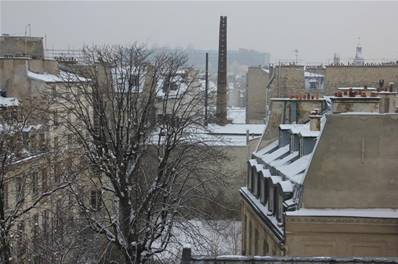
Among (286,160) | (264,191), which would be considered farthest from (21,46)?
(286,160)

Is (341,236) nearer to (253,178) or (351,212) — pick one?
(351,212)

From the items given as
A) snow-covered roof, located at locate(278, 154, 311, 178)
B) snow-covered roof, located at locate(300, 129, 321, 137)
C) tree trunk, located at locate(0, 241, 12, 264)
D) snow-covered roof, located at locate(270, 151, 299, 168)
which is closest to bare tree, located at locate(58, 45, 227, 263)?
tree trunk, located at locate(0, 241, 12, 264)

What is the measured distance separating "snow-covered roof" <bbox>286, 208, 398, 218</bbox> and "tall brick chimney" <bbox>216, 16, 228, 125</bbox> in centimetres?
3321

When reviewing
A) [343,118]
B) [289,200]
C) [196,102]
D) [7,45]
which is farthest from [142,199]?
[7,45]

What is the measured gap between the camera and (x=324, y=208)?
15719 mm

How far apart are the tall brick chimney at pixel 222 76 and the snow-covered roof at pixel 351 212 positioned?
33206 millimetres

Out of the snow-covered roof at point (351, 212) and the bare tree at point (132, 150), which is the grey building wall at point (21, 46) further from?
the snow-covered roof at point (351, 212)

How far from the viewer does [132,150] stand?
2033 cm

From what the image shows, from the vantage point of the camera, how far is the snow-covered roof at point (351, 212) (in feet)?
50.8

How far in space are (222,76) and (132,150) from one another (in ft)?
119

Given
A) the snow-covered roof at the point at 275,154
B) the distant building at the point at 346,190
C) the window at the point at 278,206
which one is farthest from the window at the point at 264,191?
the distant building at the point at 346,190

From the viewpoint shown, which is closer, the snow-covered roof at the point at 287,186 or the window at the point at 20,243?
the snow-covered roof at the point at 287,186

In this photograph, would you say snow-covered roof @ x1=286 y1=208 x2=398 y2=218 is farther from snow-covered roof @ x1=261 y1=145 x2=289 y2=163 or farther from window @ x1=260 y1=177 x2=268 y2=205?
snow-covered roof @ x1=261 y1=145 x2=289 y2=163

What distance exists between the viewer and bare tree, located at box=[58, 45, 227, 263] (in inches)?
766
